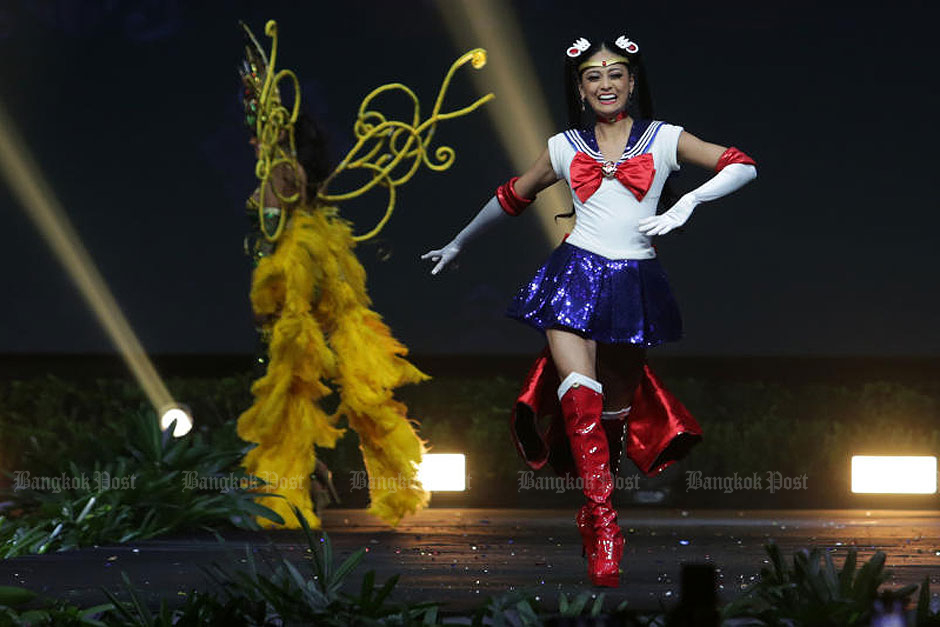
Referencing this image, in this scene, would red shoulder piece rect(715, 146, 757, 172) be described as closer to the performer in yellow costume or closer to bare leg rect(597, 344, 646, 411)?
bare leg rect(597, 344, 646, 411)

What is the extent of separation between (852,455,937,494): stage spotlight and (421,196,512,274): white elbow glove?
3467 mm

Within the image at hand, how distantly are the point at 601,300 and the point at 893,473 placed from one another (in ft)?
12.0

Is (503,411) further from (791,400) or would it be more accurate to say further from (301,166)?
(301,166)

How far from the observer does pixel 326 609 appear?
290 cm

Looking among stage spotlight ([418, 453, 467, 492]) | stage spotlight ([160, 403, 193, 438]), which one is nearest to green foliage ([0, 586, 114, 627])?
stage spotlight ([160, 403, 193, 438])

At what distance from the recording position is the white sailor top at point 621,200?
4004 mm

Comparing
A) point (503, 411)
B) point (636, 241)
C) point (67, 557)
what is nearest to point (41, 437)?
point (503, 411)

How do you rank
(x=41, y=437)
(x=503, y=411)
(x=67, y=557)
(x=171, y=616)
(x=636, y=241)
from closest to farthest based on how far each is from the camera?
(x=171, y=616)
(x=636, y=241)
(x=67, y=557)
(x=41, y=437)
(x=503, y=411)

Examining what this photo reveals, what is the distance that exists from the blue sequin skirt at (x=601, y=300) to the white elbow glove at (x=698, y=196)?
157 mm

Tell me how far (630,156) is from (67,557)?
216cm

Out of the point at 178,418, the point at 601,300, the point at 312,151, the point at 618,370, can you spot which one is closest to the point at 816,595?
the point at 601,300

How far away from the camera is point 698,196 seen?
3883 millimetres

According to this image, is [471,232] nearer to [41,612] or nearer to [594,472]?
[594,472]

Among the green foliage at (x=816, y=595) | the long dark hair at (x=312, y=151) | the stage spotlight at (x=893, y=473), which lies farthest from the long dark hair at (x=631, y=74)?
the stage spotlight at (x=893, y=473)
